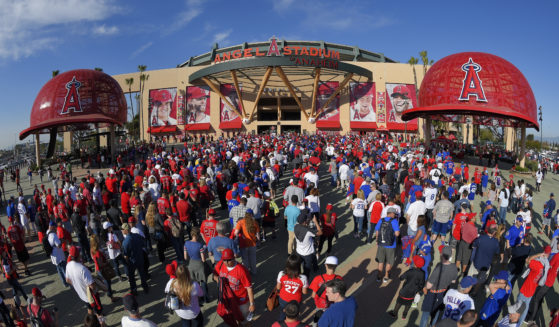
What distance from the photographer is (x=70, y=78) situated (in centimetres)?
2439

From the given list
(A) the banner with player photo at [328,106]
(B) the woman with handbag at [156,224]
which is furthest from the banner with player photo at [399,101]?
(B) the woman with handbag at [156,224]

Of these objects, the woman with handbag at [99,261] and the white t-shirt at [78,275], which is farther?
the woman with handbag at [99,261]

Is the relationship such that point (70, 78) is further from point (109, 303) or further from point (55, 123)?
point (109, 303)

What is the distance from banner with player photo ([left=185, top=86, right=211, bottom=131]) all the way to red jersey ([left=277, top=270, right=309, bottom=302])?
149 ft

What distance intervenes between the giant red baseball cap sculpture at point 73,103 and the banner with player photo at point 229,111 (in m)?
21.9

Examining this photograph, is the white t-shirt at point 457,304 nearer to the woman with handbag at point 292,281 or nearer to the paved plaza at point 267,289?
the paved plaza at point 267,289

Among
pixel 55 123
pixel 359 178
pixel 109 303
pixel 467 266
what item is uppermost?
pixel 55 123

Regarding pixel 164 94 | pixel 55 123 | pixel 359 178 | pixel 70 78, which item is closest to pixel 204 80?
pixel 164 94

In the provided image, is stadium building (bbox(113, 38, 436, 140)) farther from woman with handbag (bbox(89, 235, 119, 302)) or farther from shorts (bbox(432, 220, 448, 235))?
woman with handbag (bbox(89, 235, 119, 302))

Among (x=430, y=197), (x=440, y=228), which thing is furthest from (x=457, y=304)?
(x=430, y=197)

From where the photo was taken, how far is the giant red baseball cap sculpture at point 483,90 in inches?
787

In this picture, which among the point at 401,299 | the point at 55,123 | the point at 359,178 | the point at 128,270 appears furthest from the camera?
the point at 55,123

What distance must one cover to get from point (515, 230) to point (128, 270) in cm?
864

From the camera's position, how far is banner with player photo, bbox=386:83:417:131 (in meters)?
44.7
